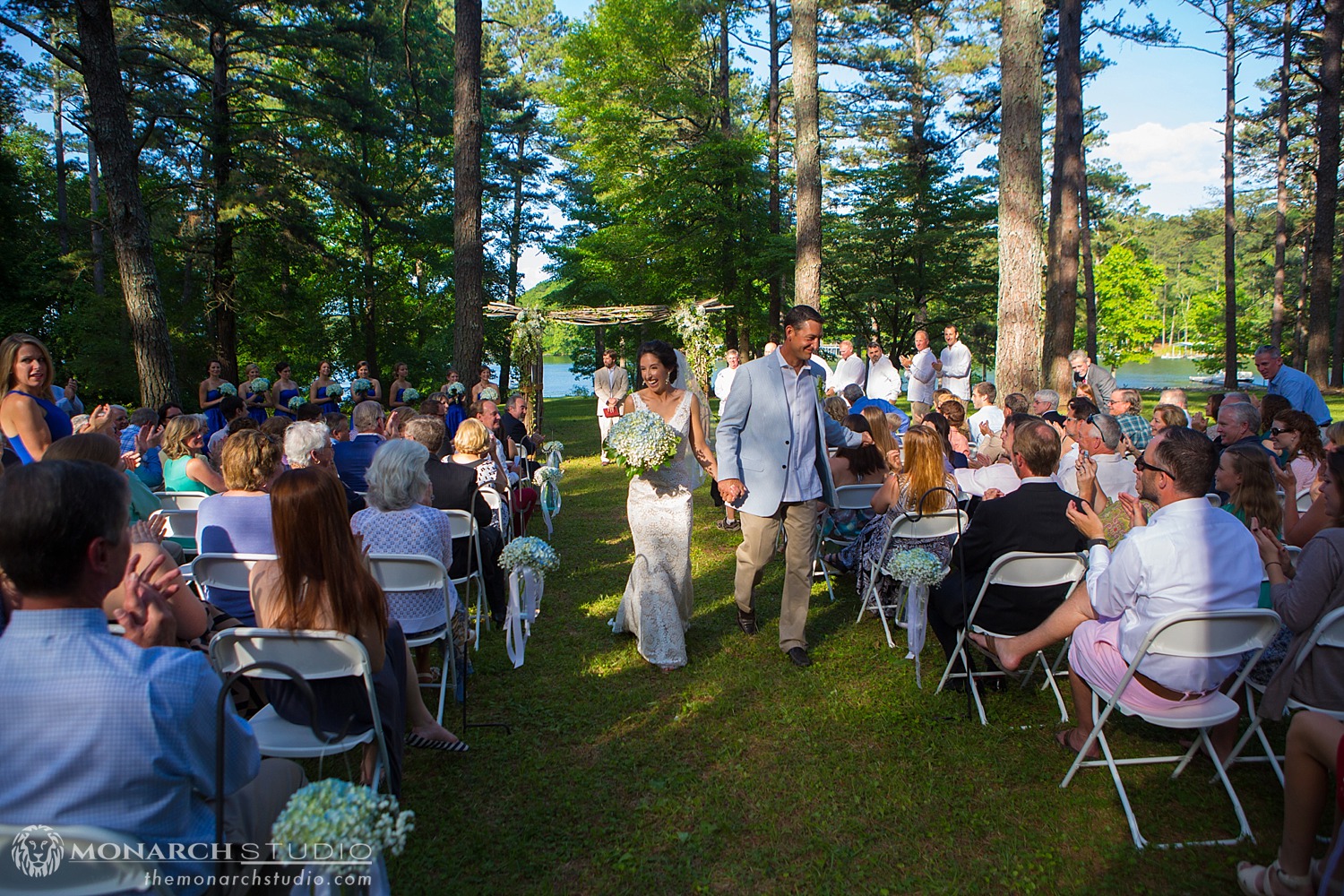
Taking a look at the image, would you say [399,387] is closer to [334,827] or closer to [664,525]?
[664,525]

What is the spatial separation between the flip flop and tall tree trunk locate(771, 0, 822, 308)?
34.3 feet

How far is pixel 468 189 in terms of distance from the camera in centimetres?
1195

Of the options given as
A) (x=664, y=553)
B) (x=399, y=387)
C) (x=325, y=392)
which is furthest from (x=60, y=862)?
(x=325, y=392)

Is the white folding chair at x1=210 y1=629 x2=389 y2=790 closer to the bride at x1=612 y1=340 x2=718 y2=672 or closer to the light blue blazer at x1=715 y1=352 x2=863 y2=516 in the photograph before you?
the bride at x1=612 y1=340 x2=718 y2=672

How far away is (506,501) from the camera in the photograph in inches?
255

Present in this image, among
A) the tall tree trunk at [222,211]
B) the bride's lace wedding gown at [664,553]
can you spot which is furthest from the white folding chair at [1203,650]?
the tall tree trunk at [222,211]

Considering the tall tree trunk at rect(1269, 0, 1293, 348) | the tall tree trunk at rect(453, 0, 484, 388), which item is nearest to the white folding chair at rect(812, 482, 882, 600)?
the tall tree trunk at rect(453, 0, 484, 388)

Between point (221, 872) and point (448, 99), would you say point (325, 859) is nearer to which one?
point (221, 872)

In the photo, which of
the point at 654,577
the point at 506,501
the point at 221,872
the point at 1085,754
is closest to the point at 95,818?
the point at 221,872

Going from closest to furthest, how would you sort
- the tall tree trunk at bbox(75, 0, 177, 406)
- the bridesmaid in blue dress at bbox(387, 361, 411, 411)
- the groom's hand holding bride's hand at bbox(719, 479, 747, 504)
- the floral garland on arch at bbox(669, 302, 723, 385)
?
the groom's hand holding bride's hand at bbox(719, 479, 747, 504), the tall tree trunk at bbox(75, 0, 177, 406), the bridesmaid in blue dress at bbox(387, 361, 411, 411), the floral garland on arch at bbox(669, 302, 723, 385)

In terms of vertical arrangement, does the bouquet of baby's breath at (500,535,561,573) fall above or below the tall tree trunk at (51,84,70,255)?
below

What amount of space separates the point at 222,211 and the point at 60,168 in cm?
1877

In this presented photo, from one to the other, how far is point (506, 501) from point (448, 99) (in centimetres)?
1991

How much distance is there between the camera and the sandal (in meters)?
2.62
